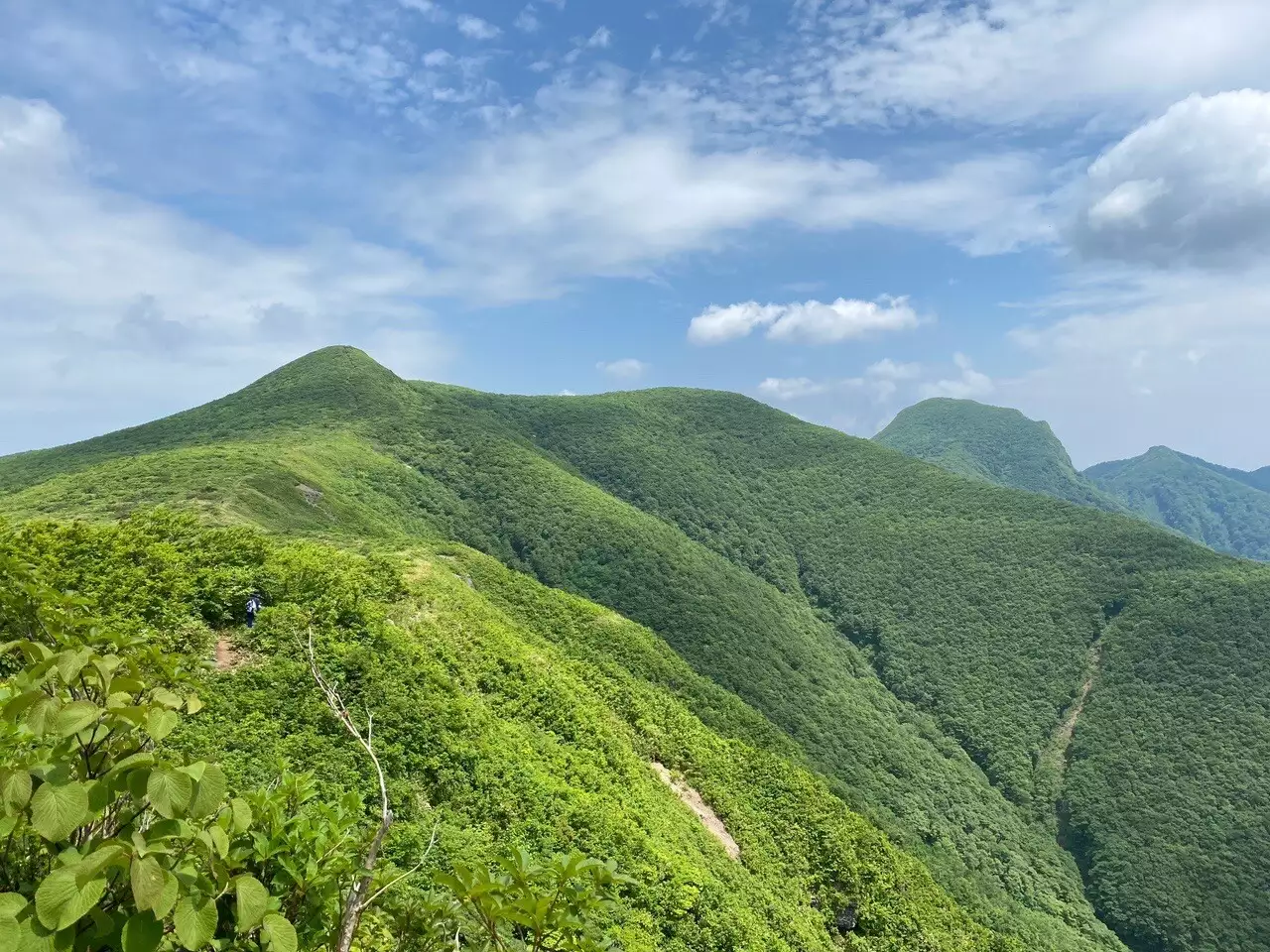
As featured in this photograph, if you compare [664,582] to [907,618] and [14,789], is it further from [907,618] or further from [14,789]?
[14,789]

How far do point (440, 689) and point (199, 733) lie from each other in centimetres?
680

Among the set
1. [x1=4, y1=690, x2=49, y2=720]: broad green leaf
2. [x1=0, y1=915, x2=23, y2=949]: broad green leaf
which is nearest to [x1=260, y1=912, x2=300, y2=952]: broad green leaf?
[x1=0, y1=915, x2=23, y2=949]: broad green leaf

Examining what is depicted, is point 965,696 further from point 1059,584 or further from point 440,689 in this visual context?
point 440,689

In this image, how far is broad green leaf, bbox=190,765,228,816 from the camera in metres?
2.42

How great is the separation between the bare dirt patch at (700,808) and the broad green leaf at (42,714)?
84.3 ft

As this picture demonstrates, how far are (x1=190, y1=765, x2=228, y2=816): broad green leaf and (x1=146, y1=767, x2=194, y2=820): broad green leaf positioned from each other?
0.05m

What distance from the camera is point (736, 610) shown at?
103375 millimetres

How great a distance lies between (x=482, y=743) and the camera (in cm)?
1791

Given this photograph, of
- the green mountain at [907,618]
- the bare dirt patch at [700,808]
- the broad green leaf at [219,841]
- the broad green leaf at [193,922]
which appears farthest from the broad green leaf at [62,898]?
the green mountain at [907,618]

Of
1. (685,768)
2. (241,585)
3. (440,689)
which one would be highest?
(241,585)

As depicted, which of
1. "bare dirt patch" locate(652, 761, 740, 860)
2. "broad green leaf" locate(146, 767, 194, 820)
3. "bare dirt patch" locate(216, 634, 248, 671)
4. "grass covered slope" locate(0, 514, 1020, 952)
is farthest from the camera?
"bare dirt patch" locate(652, 761, 740, 860)

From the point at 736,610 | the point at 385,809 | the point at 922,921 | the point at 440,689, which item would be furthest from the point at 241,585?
the point at 736,610

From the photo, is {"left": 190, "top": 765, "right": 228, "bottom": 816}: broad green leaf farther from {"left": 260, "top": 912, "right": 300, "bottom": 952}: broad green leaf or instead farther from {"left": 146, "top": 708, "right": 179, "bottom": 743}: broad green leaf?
{"left": 260, "top": 912, "right": 300, "bottom": 952}: broad green leaf

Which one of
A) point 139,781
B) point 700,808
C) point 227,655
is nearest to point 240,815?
point 139,781
